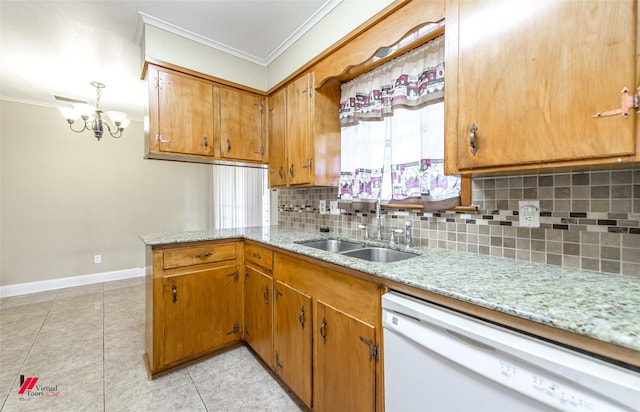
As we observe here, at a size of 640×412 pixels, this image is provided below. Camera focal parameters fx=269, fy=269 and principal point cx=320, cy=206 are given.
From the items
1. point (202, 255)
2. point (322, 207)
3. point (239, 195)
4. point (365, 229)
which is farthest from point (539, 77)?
point (239, 195)

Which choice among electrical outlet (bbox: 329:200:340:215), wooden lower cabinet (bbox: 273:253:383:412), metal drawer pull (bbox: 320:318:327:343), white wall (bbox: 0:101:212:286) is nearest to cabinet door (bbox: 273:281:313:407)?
wooden lower cabinet (bbox: 273:253:383:412)

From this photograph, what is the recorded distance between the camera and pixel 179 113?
7.23 ft

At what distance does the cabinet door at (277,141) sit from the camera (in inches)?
94.9

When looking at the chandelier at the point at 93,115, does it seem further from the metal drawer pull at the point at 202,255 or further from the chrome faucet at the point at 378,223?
the chrome faucet at the point at 378,223

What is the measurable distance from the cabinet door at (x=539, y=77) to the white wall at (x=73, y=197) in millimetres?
4618

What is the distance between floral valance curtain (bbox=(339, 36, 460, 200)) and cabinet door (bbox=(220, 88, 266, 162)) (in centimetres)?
93

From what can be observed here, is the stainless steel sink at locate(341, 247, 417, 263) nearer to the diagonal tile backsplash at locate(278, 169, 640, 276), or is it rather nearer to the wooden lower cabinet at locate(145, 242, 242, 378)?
the diagonal tile backsplash at locate(278, 169, 640, 276)

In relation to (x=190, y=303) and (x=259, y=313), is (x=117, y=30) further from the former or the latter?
(x=259, y=313)

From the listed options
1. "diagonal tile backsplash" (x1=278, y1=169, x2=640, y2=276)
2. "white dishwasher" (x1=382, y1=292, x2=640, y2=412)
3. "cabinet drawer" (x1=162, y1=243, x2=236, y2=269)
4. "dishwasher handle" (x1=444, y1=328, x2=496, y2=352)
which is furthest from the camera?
"cabinet drawer" (x1=162, y1=243, x2=236, y2=269)

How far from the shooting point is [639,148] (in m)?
0.73

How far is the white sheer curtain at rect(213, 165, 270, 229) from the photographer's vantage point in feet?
14.1

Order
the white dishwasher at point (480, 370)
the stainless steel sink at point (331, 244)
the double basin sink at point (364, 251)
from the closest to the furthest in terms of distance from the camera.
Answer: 1. the white dishwasher at point (480, 370)
2. the double basin sink at point (364, 251)
3. the stainless steel sink at point (331, 244)

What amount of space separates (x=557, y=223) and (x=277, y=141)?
207 centimetres

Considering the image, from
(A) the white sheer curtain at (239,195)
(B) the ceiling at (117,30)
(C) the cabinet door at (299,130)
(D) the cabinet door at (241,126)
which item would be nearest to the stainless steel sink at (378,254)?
(C) the cabinet door at (299,130)
